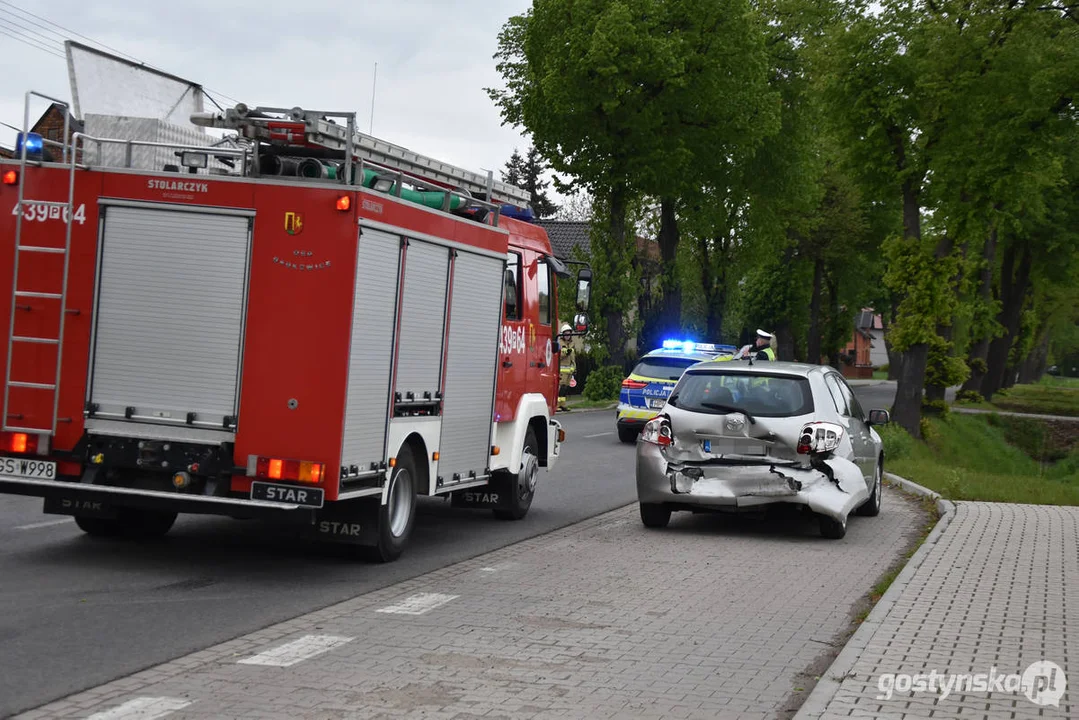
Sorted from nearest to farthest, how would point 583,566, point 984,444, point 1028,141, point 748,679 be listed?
point 748,679 → point 583,566 → point 1028,141 → point 984,444

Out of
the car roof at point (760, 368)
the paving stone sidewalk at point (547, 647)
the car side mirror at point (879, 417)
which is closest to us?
the paving stone sidewalk at point (547, 647)

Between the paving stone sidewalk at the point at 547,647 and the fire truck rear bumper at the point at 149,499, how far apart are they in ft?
2.70

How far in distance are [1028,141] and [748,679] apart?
80.9ft

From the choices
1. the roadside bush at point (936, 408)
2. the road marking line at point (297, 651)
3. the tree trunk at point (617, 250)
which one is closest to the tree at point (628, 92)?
the tree trunk at point (617, 250)

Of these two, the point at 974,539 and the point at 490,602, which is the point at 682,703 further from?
the point at 974,539

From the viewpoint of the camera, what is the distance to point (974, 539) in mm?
12227

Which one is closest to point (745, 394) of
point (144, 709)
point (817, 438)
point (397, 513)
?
point (817, 438)

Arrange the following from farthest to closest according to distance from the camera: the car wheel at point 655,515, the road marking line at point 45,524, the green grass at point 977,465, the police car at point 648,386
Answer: the police car at point 648,386, the green grass at point 977,465, the car wheel at point 655,515, the road marking line at point 45,524

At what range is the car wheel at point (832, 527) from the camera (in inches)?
472

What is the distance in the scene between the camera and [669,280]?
152ft

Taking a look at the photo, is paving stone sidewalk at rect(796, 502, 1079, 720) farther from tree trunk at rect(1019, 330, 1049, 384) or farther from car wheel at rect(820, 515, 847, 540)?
tree trunk at rect(1019, 330, 1049, 384)

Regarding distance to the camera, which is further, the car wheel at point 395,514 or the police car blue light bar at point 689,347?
the police car blue light bar at point 689,347

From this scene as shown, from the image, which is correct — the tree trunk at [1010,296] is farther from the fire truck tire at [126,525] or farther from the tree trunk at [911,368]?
the fire truck tire at [126,525]

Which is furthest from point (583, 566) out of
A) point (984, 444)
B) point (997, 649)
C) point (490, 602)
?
point (984, 444)
